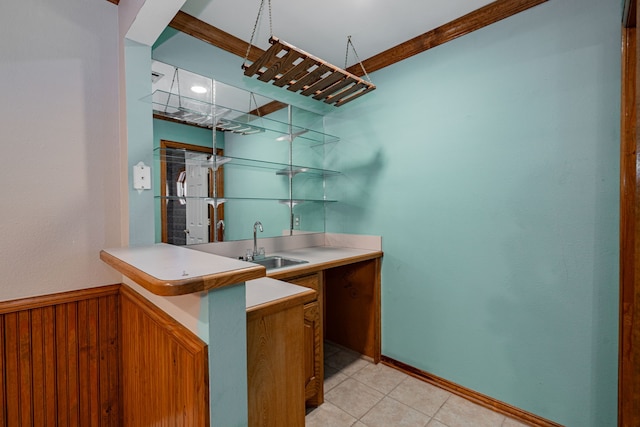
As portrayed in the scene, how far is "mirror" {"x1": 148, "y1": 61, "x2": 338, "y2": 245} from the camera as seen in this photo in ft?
6.15

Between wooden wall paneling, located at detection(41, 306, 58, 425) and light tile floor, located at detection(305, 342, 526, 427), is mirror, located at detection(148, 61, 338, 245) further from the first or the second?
light tile floor, located at detection(305, 342, 526, 427)

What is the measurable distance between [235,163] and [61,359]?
5.03 feet

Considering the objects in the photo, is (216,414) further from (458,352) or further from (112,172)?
(458,352)

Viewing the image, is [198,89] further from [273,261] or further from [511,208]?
[511,208]

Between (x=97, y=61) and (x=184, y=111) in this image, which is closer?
(x=97, y=61)

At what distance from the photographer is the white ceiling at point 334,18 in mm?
1779

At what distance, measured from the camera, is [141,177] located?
1.52 metres

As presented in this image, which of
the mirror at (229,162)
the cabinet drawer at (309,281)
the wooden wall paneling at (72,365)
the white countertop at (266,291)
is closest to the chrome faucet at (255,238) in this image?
the mirror at (229,162)

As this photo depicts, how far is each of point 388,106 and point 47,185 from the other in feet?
7.29

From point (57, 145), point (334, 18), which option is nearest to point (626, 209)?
point (334, 18)

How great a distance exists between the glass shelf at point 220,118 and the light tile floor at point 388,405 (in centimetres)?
201

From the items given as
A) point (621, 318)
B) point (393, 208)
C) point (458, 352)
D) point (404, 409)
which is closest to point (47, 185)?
point (393, 208)

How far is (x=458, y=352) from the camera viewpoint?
1.97 m

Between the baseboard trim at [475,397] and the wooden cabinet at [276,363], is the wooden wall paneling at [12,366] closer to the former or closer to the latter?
the wooden cabinet at [276,363]
